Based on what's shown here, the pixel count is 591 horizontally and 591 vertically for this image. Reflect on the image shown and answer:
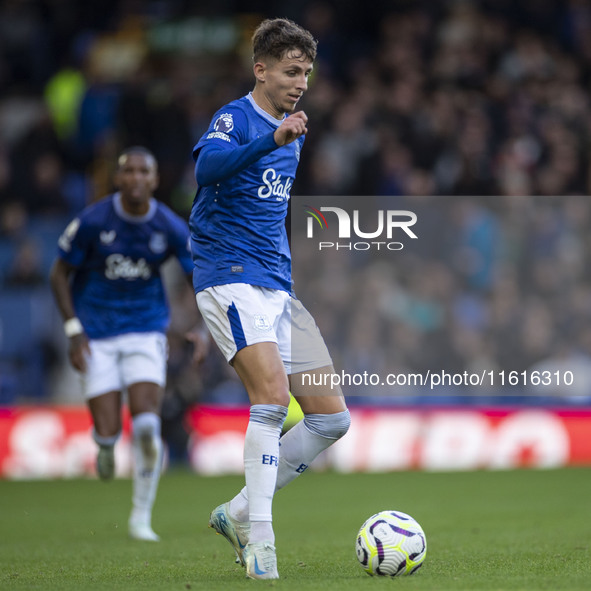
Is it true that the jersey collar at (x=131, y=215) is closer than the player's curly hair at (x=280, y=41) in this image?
No

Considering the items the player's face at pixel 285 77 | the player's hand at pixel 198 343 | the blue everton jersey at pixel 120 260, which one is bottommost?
the player's hand at pixel 198 343

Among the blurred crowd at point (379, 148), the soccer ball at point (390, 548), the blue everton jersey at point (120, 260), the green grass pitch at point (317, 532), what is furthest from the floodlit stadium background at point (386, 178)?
the soccer ball at point (390, 548)

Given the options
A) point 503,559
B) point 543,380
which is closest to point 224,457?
point 543,380

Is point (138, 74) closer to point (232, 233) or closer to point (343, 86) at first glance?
point (343, 86)

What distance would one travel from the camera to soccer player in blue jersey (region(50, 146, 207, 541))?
8.12 m

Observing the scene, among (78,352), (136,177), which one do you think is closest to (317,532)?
(78,352)

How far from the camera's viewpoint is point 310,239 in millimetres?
8680

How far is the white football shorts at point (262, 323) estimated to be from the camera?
17.5 ft

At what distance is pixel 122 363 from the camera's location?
326 inches

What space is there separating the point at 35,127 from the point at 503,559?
12.1 meters

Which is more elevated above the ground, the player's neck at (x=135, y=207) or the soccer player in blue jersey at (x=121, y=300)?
the player's neck at (x=135, y=207)

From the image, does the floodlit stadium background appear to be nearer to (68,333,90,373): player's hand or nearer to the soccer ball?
(68,333,90,373): player's hand

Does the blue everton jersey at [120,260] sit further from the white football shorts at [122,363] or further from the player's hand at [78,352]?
the player's hand at [78,352]

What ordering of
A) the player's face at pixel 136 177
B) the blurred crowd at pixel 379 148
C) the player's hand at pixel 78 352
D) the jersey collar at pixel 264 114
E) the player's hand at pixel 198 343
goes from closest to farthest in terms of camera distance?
1. the jersey collar at pixel 264 114
2. the player's hand at pixel 198 343
3. the player's hand at pixel 78 352
4. the player's face at pixel 136 177
5. the blurred crowd at pixel 379 148
